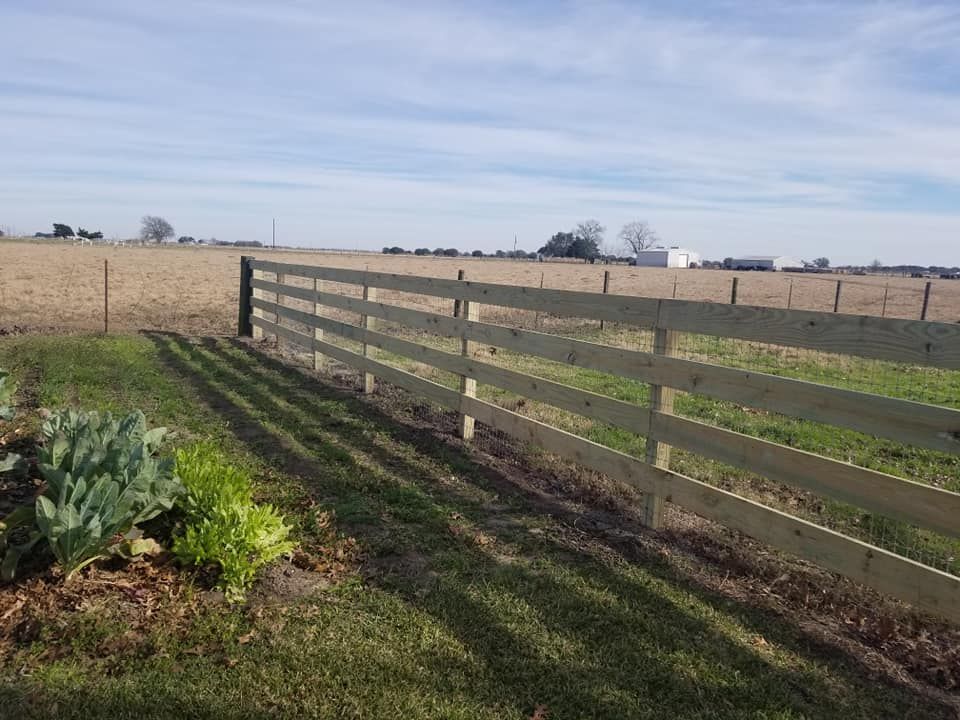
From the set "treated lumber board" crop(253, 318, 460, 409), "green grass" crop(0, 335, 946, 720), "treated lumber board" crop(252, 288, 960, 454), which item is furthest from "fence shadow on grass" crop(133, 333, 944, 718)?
"treated lumber board" crop(252, 288, 960, 454)

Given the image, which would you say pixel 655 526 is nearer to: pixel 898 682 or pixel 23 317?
pixel 898 682

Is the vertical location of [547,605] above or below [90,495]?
below

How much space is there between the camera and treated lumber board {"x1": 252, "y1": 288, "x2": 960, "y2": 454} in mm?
3184

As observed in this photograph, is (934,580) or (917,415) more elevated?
(917,415)

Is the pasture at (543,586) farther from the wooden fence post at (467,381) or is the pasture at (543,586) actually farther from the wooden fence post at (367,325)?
the wooden fence post at (367,325)

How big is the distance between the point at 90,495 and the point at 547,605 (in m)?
2.23

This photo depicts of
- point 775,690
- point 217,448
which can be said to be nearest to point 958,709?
point 775,690

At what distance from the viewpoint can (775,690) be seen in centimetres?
294

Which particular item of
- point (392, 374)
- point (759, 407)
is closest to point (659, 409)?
point (759, 407)

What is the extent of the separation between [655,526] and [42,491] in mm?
3553

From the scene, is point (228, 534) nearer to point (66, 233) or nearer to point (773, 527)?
point (773, 527)

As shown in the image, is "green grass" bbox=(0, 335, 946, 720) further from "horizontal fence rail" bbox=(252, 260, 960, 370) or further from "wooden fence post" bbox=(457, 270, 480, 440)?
"wooden fence post" bbox=(457, 270, 480, 440)

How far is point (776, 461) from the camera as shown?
3816 mm

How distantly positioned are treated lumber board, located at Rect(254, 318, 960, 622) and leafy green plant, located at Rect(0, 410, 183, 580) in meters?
2.68
